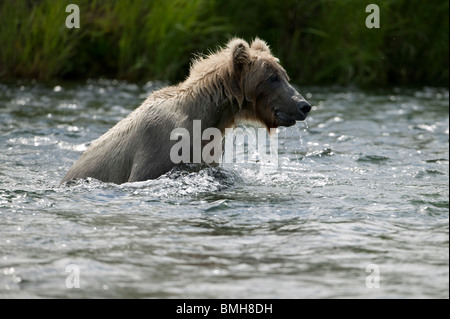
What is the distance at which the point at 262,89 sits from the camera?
6.80 m

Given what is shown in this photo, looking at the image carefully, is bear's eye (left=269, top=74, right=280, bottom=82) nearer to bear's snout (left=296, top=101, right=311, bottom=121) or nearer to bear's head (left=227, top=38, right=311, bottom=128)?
bear's head (left=227, top=38, right=311, bottom=128)

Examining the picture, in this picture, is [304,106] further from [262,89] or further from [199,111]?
[199,111]

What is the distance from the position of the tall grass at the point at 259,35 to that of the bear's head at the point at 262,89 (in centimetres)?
722

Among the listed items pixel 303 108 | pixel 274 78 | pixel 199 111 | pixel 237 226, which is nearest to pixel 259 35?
pixel 274 78

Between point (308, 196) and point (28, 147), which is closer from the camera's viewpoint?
point (308, 196)

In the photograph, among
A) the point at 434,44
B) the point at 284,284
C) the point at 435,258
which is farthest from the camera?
the point at 434,44

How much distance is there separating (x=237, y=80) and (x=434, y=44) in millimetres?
9016

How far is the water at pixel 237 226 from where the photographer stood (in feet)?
13.9

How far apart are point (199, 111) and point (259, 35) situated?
321 inches

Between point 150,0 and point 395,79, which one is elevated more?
point 150,0

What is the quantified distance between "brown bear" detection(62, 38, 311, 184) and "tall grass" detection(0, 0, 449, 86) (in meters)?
7.23

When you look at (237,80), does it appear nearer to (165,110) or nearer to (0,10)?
(165,110)

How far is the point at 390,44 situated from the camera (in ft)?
48.8

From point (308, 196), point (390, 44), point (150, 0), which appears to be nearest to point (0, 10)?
point (150, 0)
